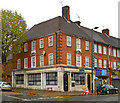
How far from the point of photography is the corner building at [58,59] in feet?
110

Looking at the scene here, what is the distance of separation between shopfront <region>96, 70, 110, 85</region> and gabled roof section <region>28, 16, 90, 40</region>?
25.6 feet

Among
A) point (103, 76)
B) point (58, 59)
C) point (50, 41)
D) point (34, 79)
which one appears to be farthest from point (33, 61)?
point (103, 76)

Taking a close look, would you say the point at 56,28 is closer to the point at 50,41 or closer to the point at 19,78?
the point at 50,41

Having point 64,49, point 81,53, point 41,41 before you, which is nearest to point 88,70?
point 81,53

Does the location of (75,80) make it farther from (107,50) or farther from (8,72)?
(8,72)

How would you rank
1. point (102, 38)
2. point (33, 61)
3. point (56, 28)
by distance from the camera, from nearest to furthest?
1. point (56, 28)
2. point (33, 61)
3. point (102, 38)

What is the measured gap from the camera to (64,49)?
3391 centimetres

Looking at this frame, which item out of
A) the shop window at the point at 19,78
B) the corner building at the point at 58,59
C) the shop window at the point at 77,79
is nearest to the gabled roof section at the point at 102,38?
the corner building at the point at 58,59

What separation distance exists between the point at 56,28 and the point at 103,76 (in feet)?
49.6

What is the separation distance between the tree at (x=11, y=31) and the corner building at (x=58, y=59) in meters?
3.96

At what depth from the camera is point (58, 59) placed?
3303cm

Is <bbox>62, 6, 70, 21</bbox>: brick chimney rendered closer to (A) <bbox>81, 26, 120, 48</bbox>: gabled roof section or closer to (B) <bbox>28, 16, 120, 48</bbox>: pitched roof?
(B) <bbox>28, 16, 120, 48</bbox>: pitched roof

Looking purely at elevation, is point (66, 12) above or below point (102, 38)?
above

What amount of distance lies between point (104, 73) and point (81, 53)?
902 centimetres
